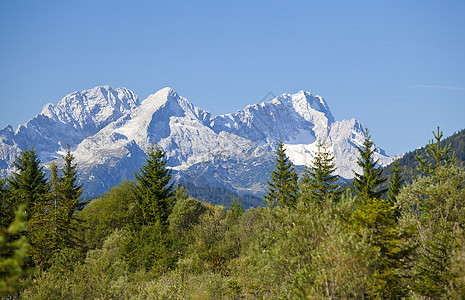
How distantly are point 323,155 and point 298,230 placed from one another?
142 feet

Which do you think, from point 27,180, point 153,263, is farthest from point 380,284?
point 27,180

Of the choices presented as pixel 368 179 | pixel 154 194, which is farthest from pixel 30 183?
pixel 368 179

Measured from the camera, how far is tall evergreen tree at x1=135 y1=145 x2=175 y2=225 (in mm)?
69188

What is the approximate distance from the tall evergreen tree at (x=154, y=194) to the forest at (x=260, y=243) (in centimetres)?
20

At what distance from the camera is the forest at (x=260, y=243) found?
18.3m

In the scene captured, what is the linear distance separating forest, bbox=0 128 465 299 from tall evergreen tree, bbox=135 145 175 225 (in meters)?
0.20

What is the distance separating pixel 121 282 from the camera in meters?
32.0

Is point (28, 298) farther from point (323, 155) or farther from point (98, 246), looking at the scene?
point (323, 155)

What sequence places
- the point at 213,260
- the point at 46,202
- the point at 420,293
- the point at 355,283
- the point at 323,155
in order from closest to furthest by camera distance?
the point at 355,283 → the point at 420,293 → the point at 213,260 → the point at 46,202 → the point at 323,155

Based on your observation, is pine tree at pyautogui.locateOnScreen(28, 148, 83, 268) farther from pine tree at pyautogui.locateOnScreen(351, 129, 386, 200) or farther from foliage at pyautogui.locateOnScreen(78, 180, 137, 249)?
pine tree at pyautogui.locateOnScreen(351, 129, 386, 200)

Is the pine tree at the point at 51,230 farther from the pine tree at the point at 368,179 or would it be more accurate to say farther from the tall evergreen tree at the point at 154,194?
the pine tree at the point at 368,179

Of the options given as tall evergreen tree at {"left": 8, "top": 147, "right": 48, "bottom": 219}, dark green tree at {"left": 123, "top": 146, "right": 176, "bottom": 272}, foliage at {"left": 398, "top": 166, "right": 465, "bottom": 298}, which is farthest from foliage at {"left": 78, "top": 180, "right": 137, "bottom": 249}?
foliage at {"left": 398, "top": 166, "right": 465, "bottom": 298}

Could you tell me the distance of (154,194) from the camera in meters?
70.8

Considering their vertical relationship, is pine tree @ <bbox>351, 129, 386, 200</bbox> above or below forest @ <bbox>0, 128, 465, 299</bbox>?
above
